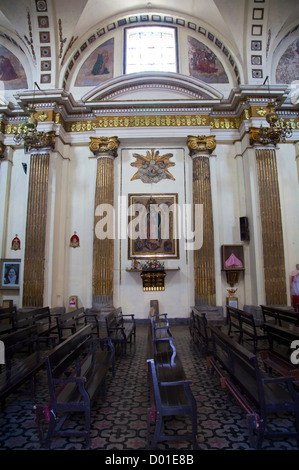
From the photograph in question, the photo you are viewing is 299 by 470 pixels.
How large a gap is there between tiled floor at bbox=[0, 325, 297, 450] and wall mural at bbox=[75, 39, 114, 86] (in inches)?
366

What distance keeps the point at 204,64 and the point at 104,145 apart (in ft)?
15.4

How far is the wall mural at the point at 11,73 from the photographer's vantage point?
9.62 meters

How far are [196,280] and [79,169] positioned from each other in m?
5.29

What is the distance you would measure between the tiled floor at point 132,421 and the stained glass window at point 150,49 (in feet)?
32.0

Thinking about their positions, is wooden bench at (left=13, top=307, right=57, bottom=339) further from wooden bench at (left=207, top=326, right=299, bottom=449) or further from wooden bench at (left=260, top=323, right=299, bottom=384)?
wooden bench at (left=260, top=323, right=299, bottom=384)

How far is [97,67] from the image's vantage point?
380 inches

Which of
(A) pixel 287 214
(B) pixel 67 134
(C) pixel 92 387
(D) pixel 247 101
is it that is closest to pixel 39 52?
(B) pixel 67 134

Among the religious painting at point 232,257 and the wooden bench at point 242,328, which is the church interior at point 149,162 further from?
the wooden bench at point 242,328

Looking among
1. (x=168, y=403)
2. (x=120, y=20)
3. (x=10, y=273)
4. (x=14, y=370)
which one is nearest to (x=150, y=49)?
(x=120, y=20)

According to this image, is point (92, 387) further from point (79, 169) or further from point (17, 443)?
point (79, 169)

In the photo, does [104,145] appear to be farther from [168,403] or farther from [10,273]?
[168,403]

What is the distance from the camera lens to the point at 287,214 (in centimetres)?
858

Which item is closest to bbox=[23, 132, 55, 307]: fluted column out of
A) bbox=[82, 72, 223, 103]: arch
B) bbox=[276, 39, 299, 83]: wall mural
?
bbox=[82, 72, 223, 103]: arch

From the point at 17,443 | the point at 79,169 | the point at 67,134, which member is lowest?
the point at 17,443
